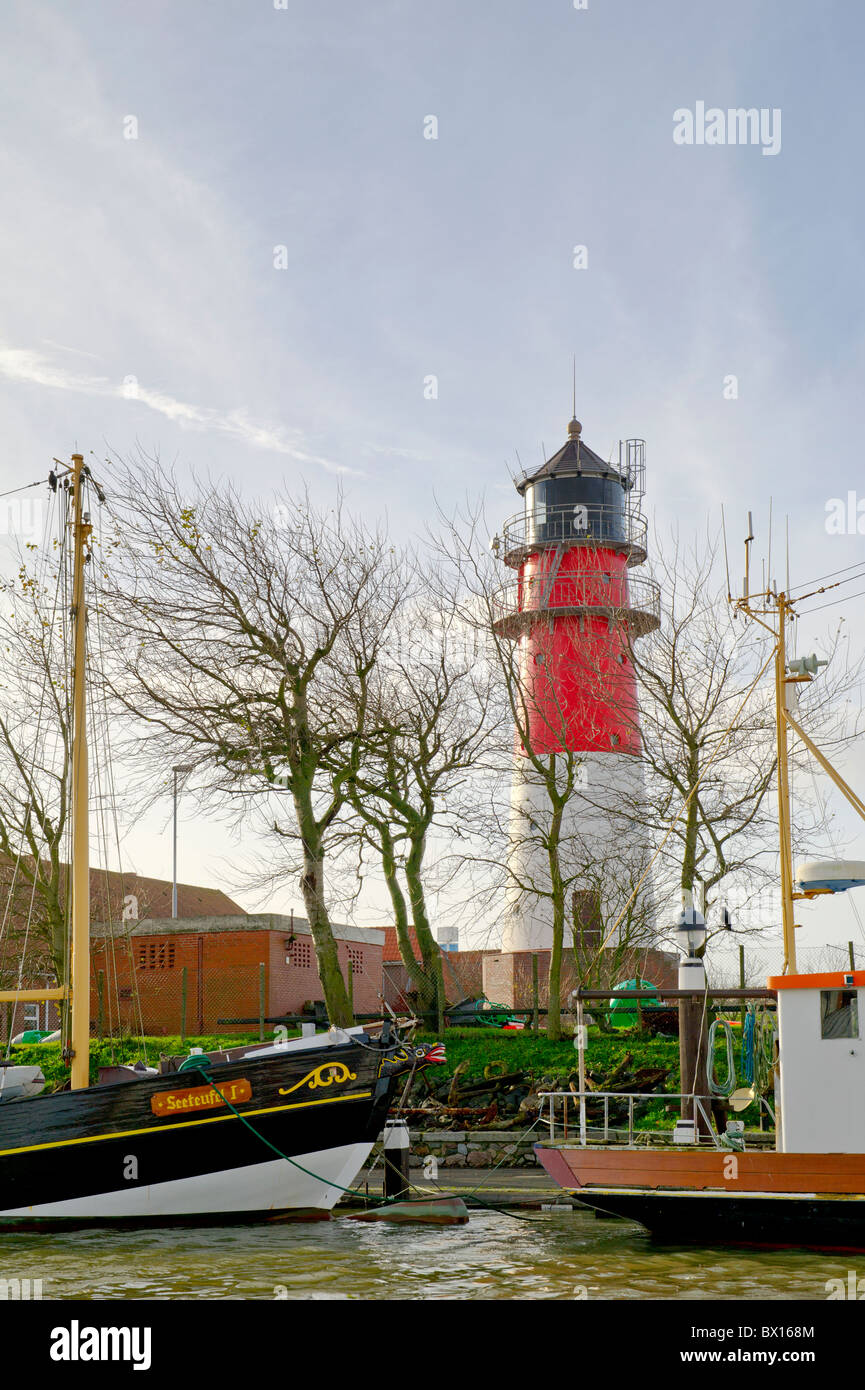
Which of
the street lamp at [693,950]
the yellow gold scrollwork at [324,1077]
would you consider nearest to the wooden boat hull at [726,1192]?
the street lamp at [693,950]

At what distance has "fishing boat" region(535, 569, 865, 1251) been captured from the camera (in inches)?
565

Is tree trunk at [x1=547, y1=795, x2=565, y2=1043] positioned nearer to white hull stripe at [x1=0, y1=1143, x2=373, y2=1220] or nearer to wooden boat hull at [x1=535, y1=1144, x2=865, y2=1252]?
white hull stripe at [x1=0, y1=1143, x2=373, y2=1220]

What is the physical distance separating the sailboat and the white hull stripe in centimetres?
1

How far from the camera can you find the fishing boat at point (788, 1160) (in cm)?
1435

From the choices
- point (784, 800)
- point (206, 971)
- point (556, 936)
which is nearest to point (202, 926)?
point (206, 971)

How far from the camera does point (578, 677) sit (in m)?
30.6

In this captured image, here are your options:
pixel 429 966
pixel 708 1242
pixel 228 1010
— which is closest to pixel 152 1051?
pixel 228 1010

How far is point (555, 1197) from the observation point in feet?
57.9

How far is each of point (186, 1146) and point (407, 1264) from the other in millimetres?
4245
